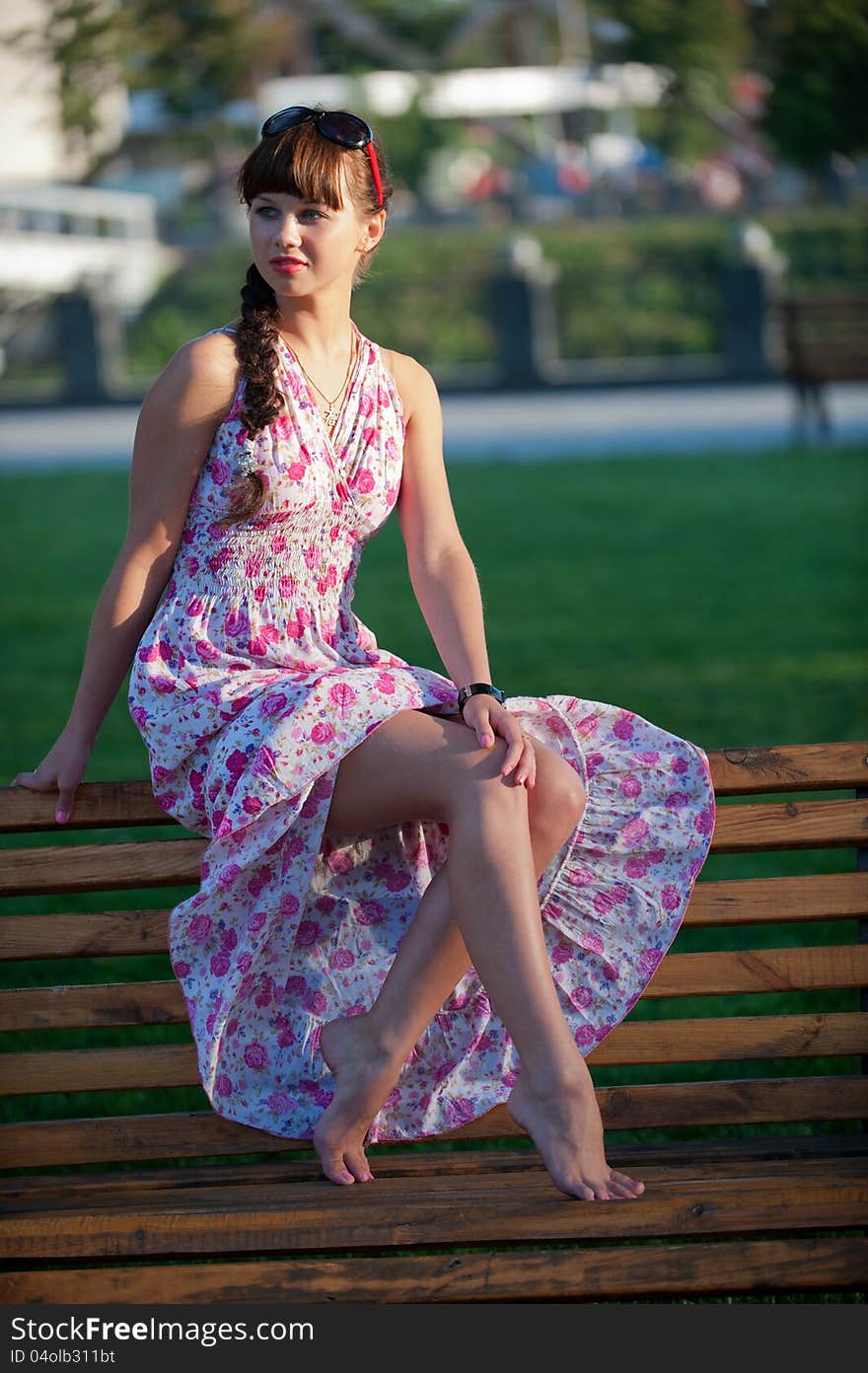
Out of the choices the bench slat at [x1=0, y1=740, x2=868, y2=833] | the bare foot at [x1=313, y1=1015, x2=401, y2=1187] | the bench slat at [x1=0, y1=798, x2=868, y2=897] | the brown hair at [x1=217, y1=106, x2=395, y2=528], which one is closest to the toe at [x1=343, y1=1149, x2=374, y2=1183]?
the bare foot at [x1=313, y1=1015, x2=401, y2=1187]

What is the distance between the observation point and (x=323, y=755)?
278 centimetres

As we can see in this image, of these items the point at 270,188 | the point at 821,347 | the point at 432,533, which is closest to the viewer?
the point at 270,188

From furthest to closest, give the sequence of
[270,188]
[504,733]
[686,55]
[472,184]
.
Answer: [472,184] → [686,55] → [270,188] → [504,733]

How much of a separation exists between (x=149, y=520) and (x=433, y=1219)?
1256 mm

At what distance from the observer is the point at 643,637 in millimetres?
8945

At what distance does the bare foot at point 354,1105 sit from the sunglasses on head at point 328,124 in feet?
4.86

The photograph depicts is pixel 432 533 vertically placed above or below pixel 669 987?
above

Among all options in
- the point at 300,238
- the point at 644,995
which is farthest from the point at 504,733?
the point at 300,238

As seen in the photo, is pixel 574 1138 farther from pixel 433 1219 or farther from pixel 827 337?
pixel 827 337

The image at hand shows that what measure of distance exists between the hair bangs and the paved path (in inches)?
562

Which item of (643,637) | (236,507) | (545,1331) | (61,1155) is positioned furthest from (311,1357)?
(643,637)

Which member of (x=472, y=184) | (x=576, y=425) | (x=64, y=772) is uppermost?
(x=64, y=772)

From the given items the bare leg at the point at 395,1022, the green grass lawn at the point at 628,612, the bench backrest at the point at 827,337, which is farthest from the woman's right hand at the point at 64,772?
the bench backrest at the point at 827,337

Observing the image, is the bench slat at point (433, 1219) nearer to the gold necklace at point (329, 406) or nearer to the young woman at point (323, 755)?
the young woman at point (323, 755)
